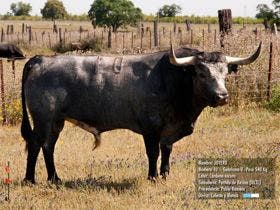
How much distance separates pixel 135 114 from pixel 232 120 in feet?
17.9

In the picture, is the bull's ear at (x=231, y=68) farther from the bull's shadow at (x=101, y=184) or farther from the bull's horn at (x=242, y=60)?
the bull's shadow at (x=101, y=184)

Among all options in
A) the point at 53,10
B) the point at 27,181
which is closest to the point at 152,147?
the point at 27,181

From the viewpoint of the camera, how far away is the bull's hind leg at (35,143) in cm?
789

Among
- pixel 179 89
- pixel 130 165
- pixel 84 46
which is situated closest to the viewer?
pixel 179 89

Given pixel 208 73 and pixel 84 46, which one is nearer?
pixel 208 73

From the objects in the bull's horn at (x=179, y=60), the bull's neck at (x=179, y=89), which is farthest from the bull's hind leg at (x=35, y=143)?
the bull's horn at (x=179, y=60)

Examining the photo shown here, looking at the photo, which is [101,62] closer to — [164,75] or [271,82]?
[164,75]

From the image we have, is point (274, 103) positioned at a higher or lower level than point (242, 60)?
lower

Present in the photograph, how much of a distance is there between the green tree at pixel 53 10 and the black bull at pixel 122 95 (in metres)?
103

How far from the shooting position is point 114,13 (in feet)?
201

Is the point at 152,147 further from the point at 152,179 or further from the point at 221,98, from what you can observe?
the point at 221,98

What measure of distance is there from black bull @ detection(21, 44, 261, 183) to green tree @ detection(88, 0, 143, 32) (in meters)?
53.3
